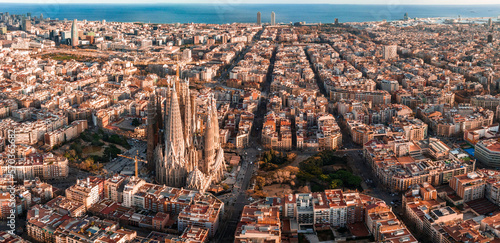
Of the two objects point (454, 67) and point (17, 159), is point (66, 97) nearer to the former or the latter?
point (17, 159)

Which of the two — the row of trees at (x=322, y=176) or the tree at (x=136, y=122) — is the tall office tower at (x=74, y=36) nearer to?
the tree at (x=136, y=122)

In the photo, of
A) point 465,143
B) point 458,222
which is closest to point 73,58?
point 465,143

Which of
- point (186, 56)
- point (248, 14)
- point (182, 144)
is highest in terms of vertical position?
point (248, 14)

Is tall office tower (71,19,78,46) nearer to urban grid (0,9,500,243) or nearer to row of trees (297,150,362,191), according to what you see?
urban grid (0,9,500,243)

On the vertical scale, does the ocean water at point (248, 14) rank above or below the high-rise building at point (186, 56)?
above

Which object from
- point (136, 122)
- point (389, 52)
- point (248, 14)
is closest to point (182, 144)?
point (136, 122)

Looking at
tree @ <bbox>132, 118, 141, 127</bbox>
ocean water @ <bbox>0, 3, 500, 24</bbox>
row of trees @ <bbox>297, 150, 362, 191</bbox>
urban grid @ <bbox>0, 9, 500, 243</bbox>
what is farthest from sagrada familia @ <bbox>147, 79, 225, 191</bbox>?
ocean water @ <bbox>0, 3, 500, 24</bbox>

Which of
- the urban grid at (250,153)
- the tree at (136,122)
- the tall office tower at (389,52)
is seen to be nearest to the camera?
the urban grid at (250,153)

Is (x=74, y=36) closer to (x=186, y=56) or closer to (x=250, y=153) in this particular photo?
(x=186, y=56)

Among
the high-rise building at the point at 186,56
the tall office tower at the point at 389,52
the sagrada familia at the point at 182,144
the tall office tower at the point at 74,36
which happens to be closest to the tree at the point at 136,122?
the sagrada familia at the point at 182,144
